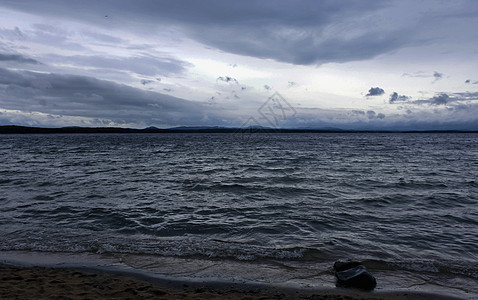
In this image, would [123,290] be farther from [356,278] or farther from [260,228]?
[260,228]

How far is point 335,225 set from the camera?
13.1 metres

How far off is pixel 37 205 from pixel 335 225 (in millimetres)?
15558

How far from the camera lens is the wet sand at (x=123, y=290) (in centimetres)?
689

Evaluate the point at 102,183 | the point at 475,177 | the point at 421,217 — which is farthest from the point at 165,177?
the point at 475,177

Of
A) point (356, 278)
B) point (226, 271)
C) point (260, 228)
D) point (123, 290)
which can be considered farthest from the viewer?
point (260, 228)

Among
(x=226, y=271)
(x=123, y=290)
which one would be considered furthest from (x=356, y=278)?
(x=123, y=290)

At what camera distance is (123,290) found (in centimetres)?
720

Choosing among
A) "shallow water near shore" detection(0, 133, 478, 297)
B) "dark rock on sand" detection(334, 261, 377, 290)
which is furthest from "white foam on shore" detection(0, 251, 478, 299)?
"dark rock on sand" detection(334, 261, 377, 290)

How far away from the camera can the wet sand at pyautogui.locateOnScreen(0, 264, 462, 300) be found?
6.89m

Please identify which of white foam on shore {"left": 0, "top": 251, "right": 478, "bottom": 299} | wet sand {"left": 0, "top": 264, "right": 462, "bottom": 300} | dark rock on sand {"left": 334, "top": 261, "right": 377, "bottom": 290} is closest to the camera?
wet sand {"left": 0, "top": 264, "right": 462, "bottom": 300}

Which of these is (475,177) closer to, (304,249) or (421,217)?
(421,217)

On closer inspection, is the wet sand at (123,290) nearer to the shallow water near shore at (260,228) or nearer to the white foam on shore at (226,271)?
the white foam on shore at (226,271)

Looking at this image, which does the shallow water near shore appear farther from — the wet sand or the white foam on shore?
the wet sand

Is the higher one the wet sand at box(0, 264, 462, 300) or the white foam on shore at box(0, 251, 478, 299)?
the wet sand at box(0, 264, 462, 300)
